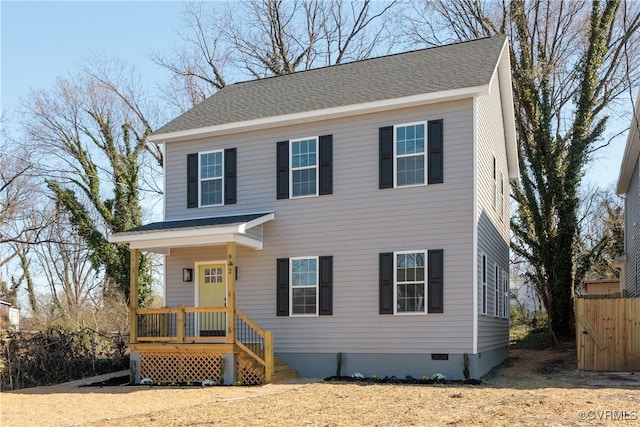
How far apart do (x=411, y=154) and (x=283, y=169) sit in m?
3.13

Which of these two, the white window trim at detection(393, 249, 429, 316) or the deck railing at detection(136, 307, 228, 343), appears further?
the deck railing at detection(136, 307, 228, 343)

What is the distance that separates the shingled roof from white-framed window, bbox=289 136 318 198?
778 millimetres

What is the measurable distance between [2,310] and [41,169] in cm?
598

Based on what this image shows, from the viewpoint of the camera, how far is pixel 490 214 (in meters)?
16.3

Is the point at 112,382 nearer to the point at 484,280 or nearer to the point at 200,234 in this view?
the point at 200,234

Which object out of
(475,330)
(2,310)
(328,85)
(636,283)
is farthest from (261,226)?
(2,310)

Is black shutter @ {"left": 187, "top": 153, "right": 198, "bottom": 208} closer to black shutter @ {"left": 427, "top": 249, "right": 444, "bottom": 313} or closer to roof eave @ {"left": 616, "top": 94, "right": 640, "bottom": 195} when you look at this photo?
black shutter @ {"left": 427, "top": 249, "right": 444, "bottom": 313}

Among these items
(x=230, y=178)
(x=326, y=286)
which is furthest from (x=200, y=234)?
(x=326, y=286)

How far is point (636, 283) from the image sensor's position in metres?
19.0

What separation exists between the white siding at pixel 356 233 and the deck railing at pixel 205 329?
0.49 meters

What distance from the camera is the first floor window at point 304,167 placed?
50.6ft

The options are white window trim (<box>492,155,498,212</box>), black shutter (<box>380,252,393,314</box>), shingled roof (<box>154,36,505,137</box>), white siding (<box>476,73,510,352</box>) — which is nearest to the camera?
black shutter (<box>380,252,393,314</box>)

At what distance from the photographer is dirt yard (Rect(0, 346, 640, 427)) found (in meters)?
8.74

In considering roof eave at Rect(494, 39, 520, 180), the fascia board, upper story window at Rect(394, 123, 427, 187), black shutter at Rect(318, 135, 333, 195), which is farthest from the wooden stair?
roof eave at Rect(494, 39, 520, 180)
